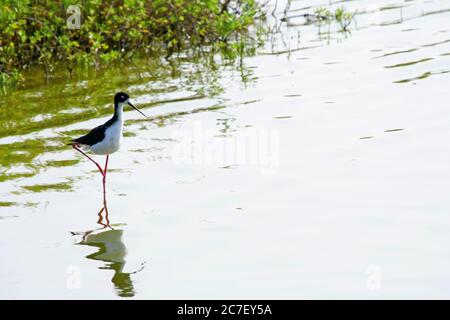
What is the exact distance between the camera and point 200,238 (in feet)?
25.7

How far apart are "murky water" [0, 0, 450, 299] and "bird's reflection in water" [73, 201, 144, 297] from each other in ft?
0.06

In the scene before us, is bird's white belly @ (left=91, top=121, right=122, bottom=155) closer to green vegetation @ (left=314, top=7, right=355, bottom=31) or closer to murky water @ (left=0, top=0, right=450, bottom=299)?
murky water @ (left=0, top=0, right=450, bottom=299)

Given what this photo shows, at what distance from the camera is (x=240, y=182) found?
9.30 m

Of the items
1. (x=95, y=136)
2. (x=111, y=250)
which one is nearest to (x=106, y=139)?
(x=95, y=136)

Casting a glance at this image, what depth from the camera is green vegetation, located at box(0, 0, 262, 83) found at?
13.6 metres

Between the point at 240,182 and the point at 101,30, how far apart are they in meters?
5.72

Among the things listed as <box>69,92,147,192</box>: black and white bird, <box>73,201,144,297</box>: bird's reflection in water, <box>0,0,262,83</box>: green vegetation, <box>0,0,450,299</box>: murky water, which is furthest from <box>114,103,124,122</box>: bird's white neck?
<box>0,0,262,83</box>: green vegetation

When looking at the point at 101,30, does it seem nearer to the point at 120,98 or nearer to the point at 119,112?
the point at 120,98

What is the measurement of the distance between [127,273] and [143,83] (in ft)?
23.4

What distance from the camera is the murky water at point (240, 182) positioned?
7.10 meters

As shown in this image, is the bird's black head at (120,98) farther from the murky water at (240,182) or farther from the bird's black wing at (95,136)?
the murky water at (240,182)

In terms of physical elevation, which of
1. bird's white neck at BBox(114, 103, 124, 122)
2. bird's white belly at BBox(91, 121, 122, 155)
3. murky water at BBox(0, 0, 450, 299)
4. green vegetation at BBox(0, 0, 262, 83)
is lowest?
murky water at BBox(0, 0, 450, 299)

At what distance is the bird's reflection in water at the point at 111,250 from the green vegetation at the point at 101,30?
550 cm
